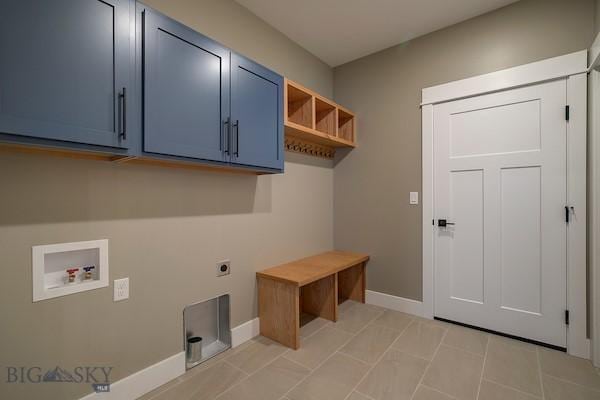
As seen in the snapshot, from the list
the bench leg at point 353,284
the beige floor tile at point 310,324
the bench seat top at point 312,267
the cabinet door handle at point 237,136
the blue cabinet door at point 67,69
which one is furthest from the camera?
the bench leg at point 353,284

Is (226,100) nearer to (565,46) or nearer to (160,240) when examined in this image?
(160,240)

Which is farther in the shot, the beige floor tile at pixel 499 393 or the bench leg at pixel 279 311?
the bench leg at pixel 279 311

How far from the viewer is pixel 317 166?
126 inches

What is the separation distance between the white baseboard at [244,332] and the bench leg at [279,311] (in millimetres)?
53

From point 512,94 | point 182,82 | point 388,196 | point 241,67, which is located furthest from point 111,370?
point 512,94

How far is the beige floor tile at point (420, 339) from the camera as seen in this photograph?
7.04 ft

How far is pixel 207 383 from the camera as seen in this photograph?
178cm

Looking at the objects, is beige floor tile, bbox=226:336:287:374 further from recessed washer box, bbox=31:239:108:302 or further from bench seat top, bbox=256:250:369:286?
recessed washer box, bbox=31:239:108:302

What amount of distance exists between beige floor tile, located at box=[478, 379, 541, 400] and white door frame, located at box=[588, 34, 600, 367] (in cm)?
80

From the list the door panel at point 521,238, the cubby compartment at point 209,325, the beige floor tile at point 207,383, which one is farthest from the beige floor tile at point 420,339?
the cubby compartment at point 209,325

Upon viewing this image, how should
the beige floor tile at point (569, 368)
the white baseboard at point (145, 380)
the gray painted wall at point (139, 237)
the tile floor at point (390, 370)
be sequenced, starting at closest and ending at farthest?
1. the gray painted wall at point (139, 237)
2. the white baseboard at point (145, 380)
3. the tile floor at point (390, 370)
4. the beige floor tile at point (569, 368)

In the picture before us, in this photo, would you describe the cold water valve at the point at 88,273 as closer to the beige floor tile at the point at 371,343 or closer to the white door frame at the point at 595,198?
the beige floor tile at the point at 371,343

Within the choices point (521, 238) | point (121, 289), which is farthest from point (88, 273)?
point (521, 238)

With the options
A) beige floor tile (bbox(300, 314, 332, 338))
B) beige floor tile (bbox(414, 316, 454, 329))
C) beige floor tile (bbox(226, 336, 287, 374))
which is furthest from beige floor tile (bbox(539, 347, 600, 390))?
beige floor tile (bbox(226, 336, 287, 374))
